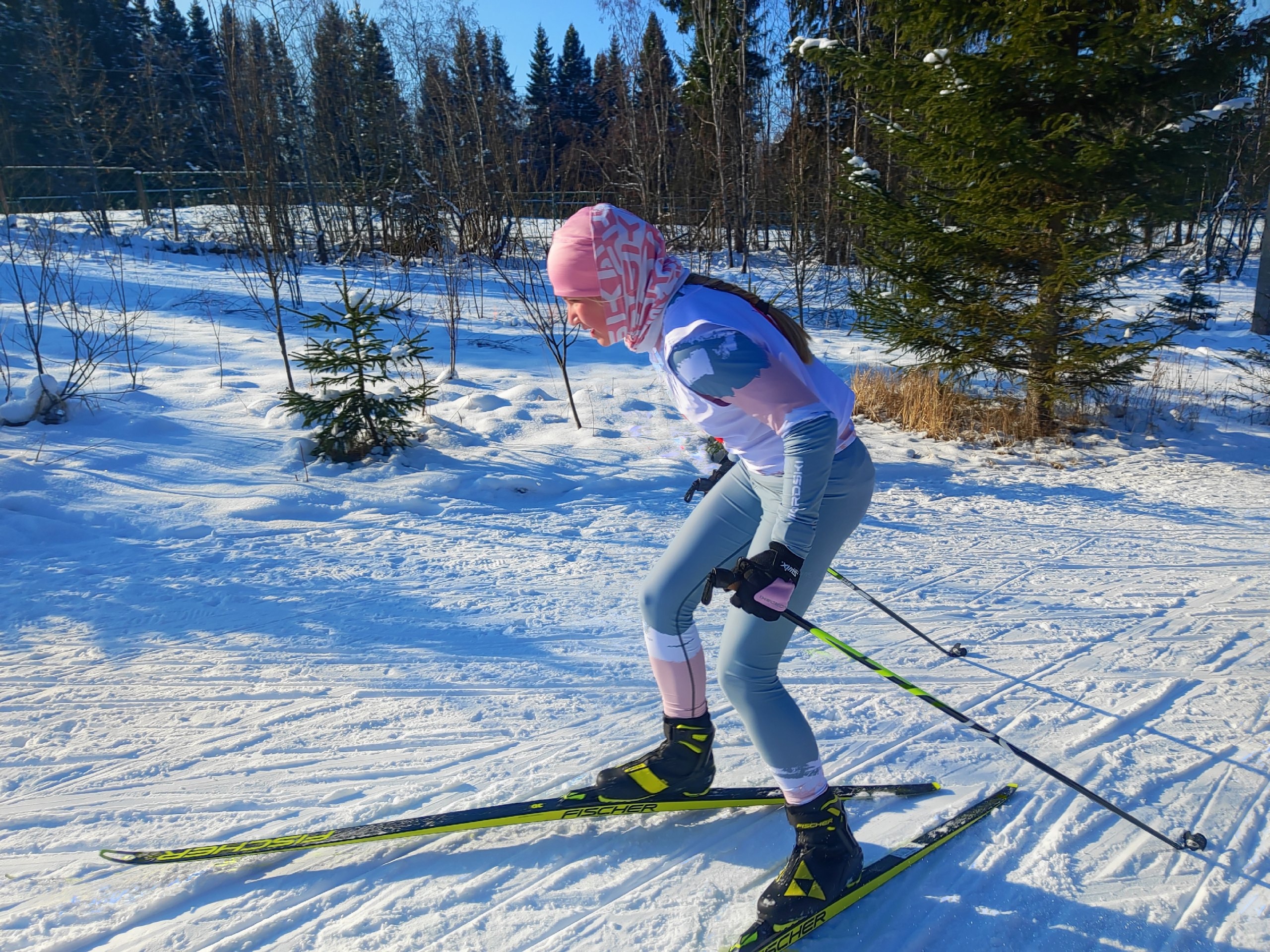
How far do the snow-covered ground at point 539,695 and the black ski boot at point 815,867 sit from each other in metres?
0.11

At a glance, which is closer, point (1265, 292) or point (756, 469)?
point (756, 469)

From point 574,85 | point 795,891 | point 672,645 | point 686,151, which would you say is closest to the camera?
point 795,891

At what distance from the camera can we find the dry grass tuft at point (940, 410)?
7.76 m

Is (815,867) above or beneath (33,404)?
beneath

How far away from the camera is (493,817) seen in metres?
2.41

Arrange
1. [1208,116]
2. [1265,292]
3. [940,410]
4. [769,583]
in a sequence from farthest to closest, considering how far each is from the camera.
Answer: [1265,292] → [940,410] → [1208,116] → [769,583]

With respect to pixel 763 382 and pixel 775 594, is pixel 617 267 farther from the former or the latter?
pixel 775 594

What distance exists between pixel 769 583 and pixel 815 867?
886 millimetres

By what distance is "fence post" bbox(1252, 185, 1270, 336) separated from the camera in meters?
14.6

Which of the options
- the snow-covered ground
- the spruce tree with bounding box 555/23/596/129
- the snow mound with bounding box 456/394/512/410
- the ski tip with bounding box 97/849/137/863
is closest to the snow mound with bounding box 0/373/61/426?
the snow-covered ground

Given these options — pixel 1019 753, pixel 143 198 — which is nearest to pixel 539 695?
pixel 1019 753

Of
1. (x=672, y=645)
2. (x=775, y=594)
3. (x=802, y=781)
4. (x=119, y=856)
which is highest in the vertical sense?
(x=775, y=594)

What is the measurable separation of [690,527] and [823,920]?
1175mm

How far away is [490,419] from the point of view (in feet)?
25.4
